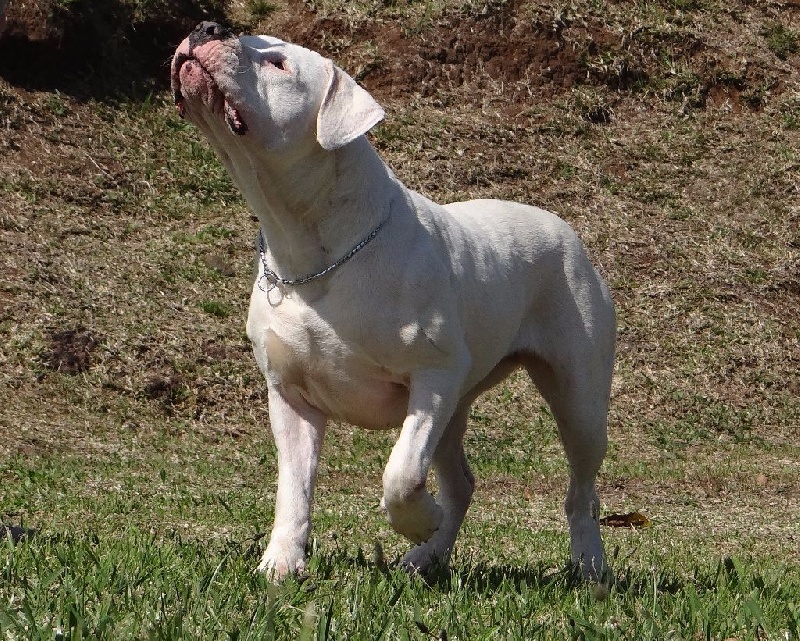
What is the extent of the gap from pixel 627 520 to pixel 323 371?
434 cm

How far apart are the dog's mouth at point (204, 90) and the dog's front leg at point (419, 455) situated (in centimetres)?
103

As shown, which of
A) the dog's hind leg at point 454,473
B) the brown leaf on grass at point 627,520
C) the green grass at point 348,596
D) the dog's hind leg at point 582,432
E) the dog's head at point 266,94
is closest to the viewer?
the green grass at point 348,596

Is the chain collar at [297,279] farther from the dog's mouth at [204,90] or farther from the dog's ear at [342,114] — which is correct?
the dog's mouth at [204,90]

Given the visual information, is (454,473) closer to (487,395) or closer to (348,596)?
(348,596)

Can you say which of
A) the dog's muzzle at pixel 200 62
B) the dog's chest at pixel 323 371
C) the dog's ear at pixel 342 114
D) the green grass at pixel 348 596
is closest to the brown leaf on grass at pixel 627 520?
the green grass at pixel 348 596

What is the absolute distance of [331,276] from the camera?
4.17 meters

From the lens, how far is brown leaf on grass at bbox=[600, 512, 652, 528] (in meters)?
8.00

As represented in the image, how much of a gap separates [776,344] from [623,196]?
3.02 meters

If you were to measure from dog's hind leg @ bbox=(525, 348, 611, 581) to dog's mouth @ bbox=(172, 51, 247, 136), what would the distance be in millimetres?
1918

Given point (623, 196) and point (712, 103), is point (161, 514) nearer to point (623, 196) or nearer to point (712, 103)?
point (623, 196)

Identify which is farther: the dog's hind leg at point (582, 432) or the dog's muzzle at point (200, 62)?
the dog's hind leg at point (582, 432)

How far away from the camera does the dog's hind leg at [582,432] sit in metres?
5.31

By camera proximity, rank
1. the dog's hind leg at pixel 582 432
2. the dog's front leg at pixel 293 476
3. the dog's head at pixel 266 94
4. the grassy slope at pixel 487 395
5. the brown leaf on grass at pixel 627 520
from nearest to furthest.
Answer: the grassy slope at pixel 487 395 → the dog's head at pixel 266 94 → the dog's front leg at pixel 293 476 → the dog's hind leg at pixel 582 432 → the brown leaf on grass at pixel 627 520

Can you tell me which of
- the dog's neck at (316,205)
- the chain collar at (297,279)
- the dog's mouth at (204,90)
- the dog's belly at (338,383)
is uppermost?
the dog's mouth at (204,90)
